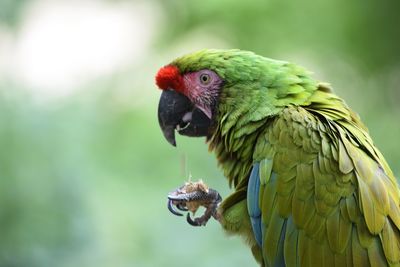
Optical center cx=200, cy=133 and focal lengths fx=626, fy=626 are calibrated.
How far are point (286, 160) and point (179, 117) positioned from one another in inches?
15.6

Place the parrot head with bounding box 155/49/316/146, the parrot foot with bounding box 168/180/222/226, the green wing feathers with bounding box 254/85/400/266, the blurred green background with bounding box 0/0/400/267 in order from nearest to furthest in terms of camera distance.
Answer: the green wing feathers with bounding box 254/85/400/266 < the parrot head with bounding box 155/49/316/146 < the parrot foot with bounding box 168/180/222/226 < the blurred green background with bounding box 0/0/400/267

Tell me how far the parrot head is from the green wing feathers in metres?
0.09

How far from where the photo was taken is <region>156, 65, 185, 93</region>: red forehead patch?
5.83ft

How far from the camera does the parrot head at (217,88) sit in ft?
5.44

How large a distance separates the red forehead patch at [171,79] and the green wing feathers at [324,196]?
0.32 m

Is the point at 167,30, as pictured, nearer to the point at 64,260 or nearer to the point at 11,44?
the point at 11,44

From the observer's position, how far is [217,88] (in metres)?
1.73

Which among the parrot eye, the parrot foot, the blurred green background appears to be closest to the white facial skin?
the parrot eye

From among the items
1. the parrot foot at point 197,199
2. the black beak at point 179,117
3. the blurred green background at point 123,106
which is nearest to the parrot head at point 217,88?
the black beak at point 179,117

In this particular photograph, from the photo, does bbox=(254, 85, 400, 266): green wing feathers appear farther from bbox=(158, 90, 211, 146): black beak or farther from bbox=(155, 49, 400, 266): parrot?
bbox=(158, 90, 211, 146): black beak

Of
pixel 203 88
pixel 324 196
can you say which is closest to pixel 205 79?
pixel 203 88

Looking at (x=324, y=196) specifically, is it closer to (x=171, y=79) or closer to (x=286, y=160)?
(x=286, y=160)

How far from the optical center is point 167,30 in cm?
361

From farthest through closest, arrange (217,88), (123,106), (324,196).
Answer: (123,106) < (217,88) < (324,196)
